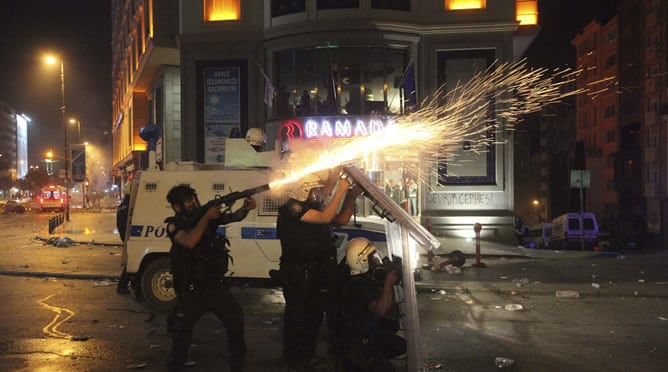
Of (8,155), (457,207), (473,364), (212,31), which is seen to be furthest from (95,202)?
(8,155)

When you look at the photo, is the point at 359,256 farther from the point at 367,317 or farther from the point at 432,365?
the point at 432,365

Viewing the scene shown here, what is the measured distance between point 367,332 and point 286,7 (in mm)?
18380

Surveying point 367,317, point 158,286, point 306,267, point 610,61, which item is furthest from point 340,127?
point 610,61

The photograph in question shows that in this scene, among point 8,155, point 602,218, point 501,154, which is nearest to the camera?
point 501,154

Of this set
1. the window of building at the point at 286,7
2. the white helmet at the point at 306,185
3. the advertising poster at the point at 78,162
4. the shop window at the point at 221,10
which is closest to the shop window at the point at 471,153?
the window of building at the point at 286,7

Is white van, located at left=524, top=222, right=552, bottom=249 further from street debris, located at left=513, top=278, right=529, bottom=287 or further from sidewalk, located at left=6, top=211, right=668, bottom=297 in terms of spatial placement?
street debris, located at left=513, top=278, right=529, bottom=287

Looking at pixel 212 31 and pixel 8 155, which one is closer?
pixel 212 31

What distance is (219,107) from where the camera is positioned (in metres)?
22.4

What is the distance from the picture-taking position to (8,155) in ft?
518

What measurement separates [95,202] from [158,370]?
59962mm

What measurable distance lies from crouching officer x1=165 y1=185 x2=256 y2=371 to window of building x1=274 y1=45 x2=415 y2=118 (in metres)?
15.6

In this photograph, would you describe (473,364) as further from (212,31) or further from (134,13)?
(134,13)

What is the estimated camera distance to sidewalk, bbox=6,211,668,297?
10.9 metres

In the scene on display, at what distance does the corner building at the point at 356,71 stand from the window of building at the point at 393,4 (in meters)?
0.04
